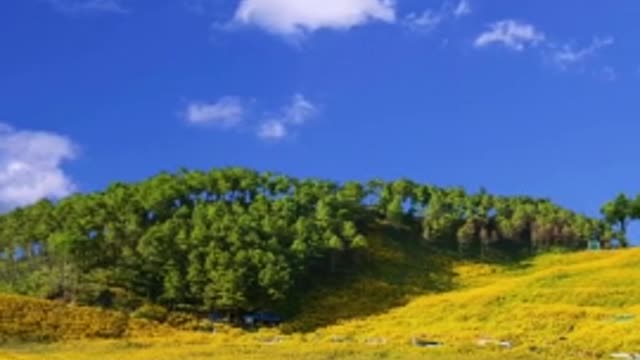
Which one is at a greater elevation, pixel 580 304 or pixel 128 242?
pixel 128 242

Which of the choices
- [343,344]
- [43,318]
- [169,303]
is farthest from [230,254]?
[343,344]

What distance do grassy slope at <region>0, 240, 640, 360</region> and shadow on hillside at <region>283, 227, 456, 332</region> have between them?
19 centimetres

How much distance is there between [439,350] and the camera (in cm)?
7181

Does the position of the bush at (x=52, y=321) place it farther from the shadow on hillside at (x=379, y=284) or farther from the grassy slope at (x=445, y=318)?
the shadow on hillside at (x=379, y=284)

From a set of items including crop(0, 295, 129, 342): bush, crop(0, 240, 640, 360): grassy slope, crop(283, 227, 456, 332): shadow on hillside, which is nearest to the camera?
crop(0, 240, 640, 360): grassy slope

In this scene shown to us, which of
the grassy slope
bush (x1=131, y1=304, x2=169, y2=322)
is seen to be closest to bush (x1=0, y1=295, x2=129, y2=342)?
the grassy slope

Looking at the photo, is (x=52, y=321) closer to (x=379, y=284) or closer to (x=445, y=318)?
(x=445, y=318)

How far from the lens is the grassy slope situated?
71.9 metres

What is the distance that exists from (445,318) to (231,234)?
3016 cm

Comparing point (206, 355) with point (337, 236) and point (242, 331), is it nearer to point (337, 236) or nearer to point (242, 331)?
point (242, 331)

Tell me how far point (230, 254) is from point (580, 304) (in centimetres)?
3715

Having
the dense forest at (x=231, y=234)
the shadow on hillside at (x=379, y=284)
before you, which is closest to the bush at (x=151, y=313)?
the dense forest at (x=231, y=234)

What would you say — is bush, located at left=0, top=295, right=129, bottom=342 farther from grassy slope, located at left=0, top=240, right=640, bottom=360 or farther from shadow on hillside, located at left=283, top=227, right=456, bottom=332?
shadow on hillside, located at left=283, top=227, right=456, bottom=332

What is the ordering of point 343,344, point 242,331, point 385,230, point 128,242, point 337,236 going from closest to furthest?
point 343,344, point 242,331, point 128,242, point 337,236, point 385,230
